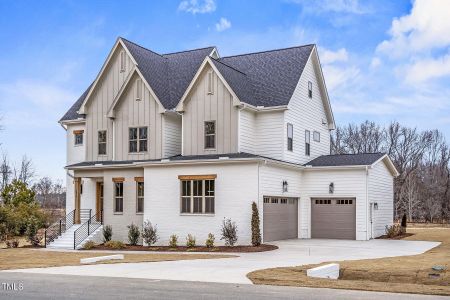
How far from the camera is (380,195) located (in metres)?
34.8

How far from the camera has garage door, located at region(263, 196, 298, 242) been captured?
2931 centimetres

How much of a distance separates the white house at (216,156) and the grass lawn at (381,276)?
912 centimetres

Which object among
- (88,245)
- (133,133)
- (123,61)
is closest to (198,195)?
(88,245)

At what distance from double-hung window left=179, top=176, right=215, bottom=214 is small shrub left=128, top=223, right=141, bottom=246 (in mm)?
2981

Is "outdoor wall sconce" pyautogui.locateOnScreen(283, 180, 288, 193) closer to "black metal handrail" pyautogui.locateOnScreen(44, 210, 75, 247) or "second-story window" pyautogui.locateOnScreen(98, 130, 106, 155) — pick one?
"second-story window" pyautogui.locateOnScreen(98, 130, 106, 155)

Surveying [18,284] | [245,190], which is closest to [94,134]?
[245,190]

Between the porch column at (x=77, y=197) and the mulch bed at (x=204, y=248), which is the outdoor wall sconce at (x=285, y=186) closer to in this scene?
the mulch bed at (x=204, y=248)

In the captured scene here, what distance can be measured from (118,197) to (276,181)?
29.5ft

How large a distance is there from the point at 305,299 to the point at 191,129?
20.1 metres

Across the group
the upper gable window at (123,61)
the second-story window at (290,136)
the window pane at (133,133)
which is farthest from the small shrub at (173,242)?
the upper gable window at (123,61)

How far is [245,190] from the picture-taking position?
28109 mm

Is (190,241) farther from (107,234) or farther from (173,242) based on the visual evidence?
(107,234)

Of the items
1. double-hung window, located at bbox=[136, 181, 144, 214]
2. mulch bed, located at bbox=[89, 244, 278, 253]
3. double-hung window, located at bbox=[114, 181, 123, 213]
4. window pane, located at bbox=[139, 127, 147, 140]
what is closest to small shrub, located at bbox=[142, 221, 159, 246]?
mulch bed, located at bbox=[89, 244, 278, 253]

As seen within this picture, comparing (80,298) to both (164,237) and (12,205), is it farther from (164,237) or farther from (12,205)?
(12,205)
